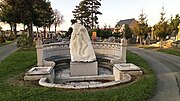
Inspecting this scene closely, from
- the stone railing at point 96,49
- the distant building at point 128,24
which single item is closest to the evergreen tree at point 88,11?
the distant building at point 128,24

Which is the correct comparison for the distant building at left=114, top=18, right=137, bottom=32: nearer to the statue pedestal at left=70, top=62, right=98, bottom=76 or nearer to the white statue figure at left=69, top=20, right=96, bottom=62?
the white statue figure at left=69, top=20, right=96, bottom=62

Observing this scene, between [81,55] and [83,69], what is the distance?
781 mm

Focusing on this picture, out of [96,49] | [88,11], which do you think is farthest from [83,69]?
[88,11]

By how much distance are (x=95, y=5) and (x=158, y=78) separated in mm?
43263

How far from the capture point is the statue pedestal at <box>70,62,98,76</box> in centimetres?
1028

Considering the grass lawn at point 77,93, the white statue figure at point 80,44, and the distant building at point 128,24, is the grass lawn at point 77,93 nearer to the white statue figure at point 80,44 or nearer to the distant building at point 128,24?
the white statue figure at point 80,44

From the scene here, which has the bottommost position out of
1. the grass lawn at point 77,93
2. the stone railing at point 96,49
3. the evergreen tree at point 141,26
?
the grass lawn at point 77,93

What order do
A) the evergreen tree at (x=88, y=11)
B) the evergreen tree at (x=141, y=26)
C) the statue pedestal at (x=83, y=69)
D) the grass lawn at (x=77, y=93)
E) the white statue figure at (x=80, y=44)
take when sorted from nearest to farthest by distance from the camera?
the grass lawn at (x=77, y=93) < the statue pedestal at (x=83, y=69) < the white statue figure at (x=80, y=44) < the evergreen tree at (x=141, y=26) < the evergreen tree at (x=88, y=11)

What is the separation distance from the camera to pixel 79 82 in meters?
9.09

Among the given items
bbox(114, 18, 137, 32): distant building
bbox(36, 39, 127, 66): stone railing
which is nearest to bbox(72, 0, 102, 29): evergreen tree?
bbox(114, 18, 137, 32): distant building

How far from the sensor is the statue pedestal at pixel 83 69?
1028 centimetres

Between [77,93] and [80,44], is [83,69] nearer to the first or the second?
[80,44]

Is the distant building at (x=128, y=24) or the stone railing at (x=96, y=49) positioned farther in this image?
the distant building at (x=128, y=24)

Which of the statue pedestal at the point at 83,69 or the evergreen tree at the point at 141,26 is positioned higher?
the evergreen tree at the point at 141,26
